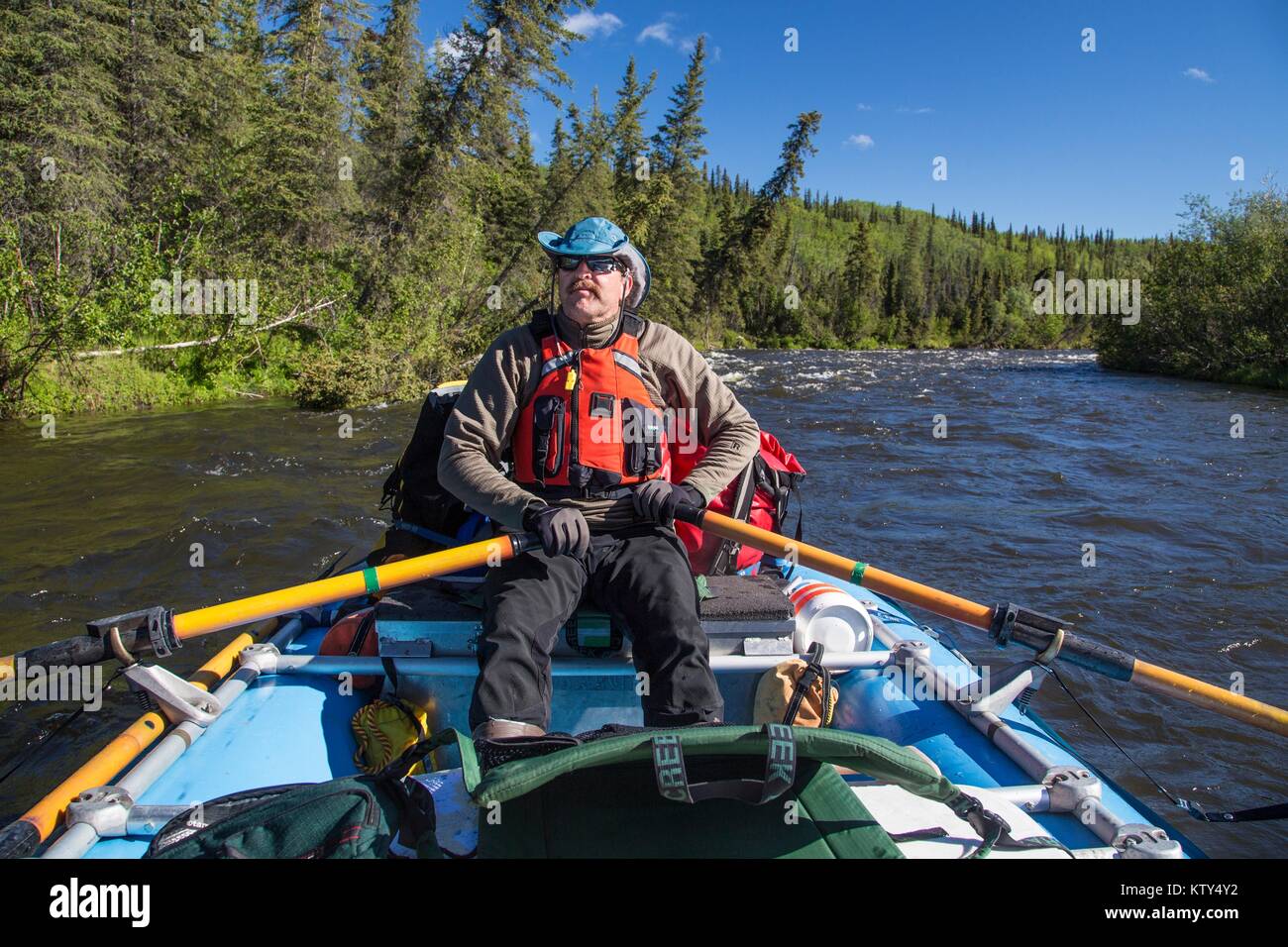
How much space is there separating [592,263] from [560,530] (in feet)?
3.51

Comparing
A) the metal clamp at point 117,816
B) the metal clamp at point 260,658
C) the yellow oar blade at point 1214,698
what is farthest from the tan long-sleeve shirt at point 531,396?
the yellow oar blade at point 1214,698

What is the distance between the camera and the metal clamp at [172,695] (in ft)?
8.54

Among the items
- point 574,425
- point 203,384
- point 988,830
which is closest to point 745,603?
point 574,425

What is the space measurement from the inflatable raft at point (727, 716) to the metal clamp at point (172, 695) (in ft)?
0.04

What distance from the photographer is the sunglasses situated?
3113 millimetres

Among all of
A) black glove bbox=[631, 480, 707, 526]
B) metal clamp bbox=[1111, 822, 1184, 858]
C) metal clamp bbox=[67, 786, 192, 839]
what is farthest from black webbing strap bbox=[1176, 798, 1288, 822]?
metal clamp bbox=[67, 786, 192, 839]

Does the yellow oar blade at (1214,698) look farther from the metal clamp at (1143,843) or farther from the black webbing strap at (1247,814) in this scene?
the metal clamp at (1143,843)

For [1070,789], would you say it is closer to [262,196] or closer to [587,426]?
[587,426]

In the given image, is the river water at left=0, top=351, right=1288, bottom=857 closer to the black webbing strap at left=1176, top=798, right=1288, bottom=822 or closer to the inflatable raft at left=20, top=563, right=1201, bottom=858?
the black webbing strap at left=1176, top=798, right=1288, bottom=822

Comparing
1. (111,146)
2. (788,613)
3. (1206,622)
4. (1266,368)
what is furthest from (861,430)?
(1266,368)

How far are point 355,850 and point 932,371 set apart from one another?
28777 millimetres

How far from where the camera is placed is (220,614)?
8.86 ft
